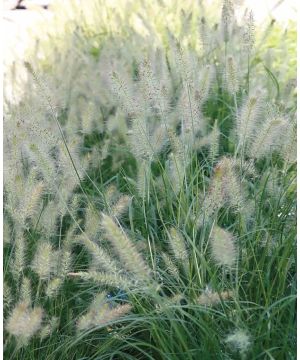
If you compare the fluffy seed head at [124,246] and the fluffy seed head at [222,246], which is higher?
the fluffy seed head at [124,246]

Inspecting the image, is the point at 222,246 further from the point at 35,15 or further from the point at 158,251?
the point at 35,15

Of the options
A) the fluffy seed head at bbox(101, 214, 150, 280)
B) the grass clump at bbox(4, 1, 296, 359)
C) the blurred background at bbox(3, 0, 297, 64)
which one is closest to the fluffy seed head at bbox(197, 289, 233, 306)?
the grass clump at bbox(4, 1, 296, 359)

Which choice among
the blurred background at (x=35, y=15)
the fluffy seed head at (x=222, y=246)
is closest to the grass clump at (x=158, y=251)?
the fluffy seed head at (x=222, y=246)

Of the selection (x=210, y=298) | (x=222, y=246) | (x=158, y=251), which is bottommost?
(x=158, y=251)

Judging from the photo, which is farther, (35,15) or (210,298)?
(35,15)

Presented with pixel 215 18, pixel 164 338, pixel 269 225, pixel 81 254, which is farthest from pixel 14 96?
pixel 164 338

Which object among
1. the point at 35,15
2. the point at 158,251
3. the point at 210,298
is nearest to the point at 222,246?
the point at 210,298

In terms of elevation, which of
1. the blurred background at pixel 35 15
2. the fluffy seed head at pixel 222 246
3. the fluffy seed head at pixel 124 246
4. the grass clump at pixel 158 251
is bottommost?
the blurred background at pixel 35 15

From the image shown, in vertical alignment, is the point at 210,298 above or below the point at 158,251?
above

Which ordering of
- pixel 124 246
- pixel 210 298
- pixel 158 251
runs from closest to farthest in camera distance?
pixel 124 246 < pixel 210 298 < pixel 158 251

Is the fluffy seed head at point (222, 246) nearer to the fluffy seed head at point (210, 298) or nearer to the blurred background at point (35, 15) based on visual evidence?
the fluffy seed head at point (210, 298)

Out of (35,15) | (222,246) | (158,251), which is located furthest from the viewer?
(35,15)

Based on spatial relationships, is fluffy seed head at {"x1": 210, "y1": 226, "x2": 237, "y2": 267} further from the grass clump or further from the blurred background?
the blurred background

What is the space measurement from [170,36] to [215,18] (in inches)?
69.6
